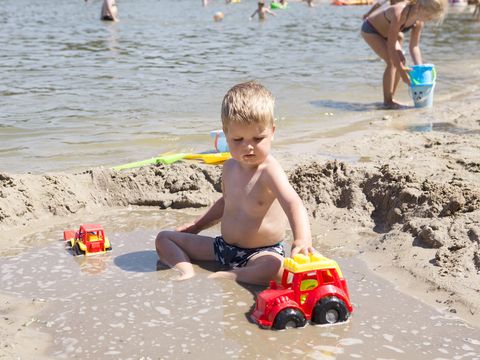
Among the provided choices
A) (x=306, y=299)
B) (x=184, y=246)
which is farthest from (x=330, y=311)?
(x=184, y=246)

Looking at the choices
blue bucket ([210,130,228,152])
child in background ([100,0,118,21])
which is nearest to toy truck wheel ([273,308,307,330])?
blue bucket ([210,130,228,152])

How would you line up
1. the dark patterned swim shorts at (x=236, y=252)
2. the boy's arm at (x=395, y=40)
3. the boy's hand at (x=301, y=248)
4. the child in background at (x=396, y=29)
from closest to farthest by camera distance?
the boy's hand at (x=301, y=248) → the dark patterned swim shorts at (x=236, y=252) → the child in background at (x=396, y=29) → the boy's arm at (x=395, y=40)

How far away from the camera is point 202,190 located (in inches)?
181

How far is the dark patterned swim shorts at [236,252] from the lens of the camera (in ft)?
11.4

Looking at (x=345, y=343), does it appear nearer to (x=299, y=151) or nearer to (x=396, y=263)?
(x=396, y=263)

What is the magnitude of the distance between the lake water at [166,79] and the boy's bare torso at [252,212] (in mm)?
2436

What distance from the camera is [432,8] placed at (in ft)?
24.0

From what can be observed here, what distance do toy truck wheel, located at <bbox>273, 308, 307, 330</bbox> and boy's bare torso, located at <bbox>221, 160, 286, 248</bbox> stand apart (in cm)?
70

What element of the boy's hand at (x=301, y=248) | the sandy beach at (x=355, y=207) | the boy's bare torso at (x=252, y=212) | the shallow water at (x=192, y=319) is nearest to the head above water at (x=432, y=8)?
the sandy beach at (x=355, y=207)

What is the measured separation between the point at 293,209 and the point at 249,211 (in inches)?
12.0

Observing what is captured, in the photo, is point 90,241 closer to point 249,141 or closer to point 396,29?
point 249,141

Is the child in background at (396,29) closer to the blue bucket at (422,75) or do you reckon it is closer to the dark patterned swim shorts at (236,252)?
the blue bucket at (422,75)

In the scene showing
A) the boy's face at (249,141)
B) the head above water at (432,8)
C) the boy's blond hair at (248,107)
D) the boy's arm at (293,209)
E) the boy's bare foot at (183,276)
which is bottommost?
the boy's bare foot at (183,276)

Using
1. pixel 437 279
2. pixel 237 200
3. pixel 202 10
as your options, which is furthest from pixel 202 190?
pixel 202 10
